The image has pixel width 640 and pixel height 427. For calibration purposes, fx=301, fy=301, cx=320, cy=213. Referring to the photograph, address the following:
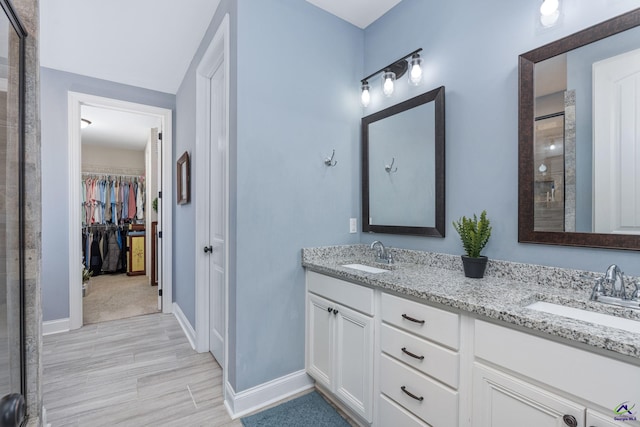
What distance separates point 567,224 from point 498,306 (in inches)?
23.3

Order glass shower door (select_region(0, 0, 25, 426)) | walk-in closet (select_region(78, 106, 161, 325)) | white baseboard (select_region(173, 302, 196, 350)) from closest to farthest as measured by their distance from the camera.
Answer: glass shower door (select_region(0, 0, 25, 426)) → white baseboard (select_region(173, 302, 196, 350)) → walk-in closet (select_region(78, 106, 161, 325))

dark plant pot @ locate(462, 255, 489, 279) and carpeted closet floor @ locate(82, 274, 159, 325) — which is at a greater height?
dark plant pot @ locate(462, 255, 489, 279)

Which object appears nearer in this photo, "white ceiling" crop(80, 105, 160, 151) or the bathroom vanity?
the bathroom vanity

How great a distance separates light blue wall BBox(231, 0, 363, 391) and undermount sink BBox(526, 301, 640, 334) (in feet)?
4.31

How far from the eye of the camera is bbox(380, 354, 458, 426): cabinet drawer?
3.91 ft

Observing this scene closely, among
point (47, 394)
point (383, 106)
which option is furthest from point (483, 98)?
point (47, 394)

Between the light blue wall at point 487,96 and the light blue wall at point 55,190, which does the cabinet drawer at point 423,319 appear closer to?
the light blue wall at point 487,96

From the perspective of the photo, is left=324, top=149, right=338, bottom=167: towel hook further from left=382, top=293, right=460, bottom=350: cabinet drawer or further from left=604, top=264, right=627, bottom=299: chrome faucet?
left=604, top=264, right=627, bottom=299: chrome faucet

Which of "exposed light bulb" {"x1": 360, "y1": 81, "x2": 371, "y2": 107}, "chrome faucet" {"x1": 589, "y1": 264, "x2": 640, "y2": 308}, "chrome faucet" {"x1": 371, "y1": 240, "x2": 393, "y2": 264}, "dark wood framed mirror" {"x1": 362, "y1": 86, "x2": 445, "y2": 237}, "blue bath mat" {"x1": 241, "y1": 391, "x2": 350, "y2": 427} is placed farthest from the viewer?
"exposed light bulb" {"x1": 360, "y1": 81, "x2": 371, "y2": 107}

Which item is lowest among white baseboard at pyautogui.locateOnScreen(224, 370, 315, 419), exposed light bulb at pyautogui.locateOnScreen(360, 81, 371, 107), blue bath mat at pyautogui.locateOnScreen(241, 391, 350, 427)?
blue bath mat at pyautogui.locateOnScreen(241, 391, 350, 427)

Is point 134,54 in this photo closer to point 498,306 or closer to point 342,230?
point 342,230

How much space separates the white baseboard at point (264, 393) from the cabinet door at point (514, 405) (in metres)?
1.22

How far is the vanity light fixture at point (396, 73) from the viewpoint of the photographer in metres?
1.87

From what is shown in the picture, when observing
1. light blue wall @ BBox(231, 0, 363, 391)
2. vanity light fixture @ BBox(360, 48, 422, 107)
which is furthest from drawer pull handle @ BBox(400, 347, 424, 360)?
vanity light fixture @ BBox(360, 48, 422, 107)
